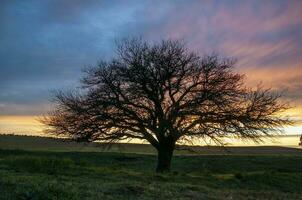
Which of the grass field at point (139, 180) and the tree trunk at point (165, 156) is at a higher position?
the tree trunk at point (165, 156)

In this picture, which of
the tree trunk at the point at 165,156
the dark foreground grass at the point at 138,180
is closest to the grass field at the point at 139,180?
the dark foreground grass at the point at 138,180

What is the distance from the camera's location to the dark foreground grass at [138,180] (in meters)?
18.8

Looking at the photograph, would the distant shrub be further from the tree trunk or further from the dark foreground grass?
the tree trunk

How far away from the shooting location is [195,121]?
37.0 m

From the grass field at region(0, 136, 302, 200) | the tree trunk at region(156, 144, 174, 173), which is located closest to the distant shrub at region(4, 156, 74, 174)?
the grass field at region(0, 136, 302, 200)

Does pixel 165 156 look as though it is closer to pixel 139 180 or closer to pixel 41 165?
pixel 41 165

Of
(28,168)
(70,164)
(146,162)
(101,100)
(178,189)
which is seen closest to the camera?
(178,189)

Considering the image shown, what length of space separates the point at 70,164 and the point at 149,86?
813 centimetres

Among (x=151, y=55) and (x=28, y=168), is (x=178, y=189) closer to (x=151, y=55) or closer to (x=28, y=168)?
(x=28, y=168)

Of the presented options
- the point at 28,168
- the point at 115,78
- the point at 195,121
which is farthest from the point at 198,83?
the point at 28,168

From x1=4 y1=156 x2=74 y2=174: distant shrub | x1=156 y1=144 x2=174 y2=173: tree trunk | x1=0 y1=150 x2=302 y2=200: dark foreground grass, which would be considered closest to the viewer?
x1=0 y1=150 x2=302 y2=200: dark foreground grass

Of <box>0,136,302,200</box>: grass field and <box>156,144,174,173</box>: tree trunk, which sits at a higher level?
<box>156,144,174,173</box>: tree trunk

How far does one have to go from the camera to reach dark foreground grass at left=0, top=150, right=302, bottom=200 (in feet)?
61.8

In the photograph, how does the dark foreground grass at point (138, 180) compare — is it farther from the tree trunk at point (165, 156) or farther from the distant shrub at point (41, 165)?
the tree trunk at point (165, 156)
